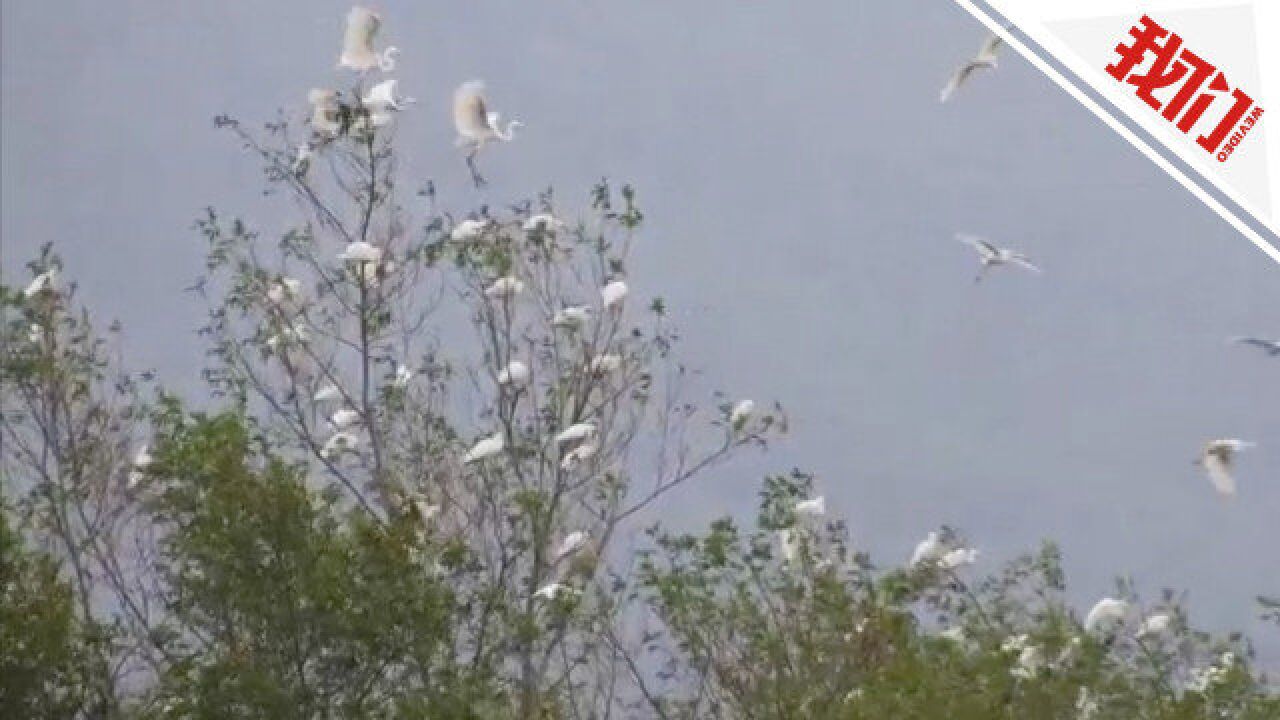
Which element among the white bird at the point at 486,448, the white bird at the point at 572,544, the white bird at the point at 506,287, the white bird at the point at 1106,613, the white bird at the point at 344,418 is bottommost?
the white bird at the point at 1106,613

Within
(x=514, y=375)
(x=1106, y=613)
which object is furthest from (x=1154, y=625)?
(x=514, y=375)

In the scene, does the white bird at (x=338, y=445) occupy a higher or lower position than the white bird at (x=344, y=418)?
lower

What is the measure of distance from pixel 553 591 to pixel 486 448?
948 mm

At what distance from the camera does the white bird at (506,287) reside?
883 cm

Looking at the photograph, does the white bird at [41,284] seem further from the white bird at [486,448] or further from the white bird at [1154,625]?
the white bird at [1154,625]

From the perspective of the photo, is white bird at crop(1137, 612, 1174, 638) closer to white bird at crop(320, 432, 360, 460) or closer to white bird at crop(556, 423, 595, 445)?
white bird at crop(556, 423, 595, 445)

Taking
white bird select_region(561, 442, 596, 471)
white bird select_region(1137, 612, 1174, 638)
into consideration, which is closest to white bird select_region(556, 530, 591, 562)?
white bird select_region(561, 442, 596, 471)

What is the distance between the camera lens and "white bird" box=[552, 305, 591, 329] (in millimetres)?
8672

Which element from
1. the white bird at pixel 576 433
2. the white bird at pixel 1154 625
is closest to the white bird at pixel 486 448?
the white bird at pixel 576 433

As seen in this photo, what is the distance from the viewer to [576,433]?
8.31 metres

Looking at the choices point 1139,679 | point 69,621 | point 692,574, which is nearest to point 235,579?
point 69,621

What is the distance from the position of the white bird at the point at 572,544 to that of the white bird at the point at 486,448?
0.47m

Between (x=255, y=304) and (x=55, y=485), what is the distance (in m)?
1.14

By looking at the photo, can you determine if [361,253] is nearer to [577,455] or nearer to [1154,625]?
[577,455]
